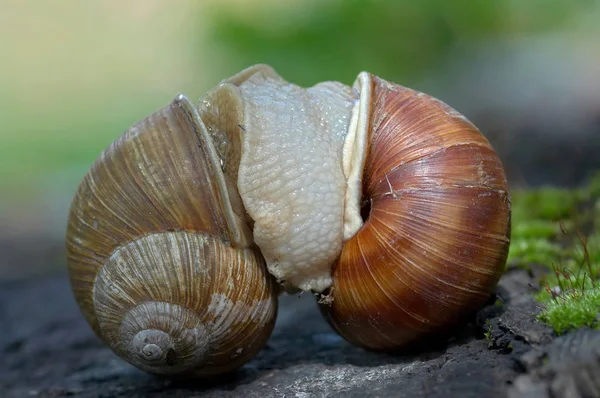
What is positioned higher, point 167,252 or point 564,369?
point 167,252

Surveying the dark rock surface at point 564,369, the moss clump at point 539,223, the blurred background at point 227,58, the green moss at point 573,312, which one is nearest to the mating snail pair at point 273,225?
the green moss at point 573,312

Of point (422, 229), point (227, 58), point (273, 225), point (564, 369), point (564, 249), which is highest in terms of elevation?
point (227, 58)

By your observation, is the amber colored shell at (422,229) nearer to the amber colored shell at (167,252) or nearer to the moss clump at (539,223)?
the amber colored shell at (167,252)

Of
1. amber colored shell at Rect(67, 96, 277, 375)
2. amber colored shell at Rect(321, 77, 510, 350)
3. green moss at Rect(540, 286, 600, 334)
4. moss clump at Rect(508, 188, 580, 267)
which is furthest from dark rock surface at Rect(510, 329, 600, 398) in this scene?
moss clump at Rect(508, 188, 580, 267)

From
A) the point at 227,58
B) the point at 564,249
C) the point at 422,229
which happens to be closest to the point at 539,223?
the point at 564,249

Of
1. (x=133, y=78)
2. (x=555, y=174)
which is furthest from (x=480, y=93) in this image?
(x=133, y=78)

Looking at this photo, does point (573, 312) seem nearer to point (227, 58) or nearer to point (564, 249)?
point (564, 249)
